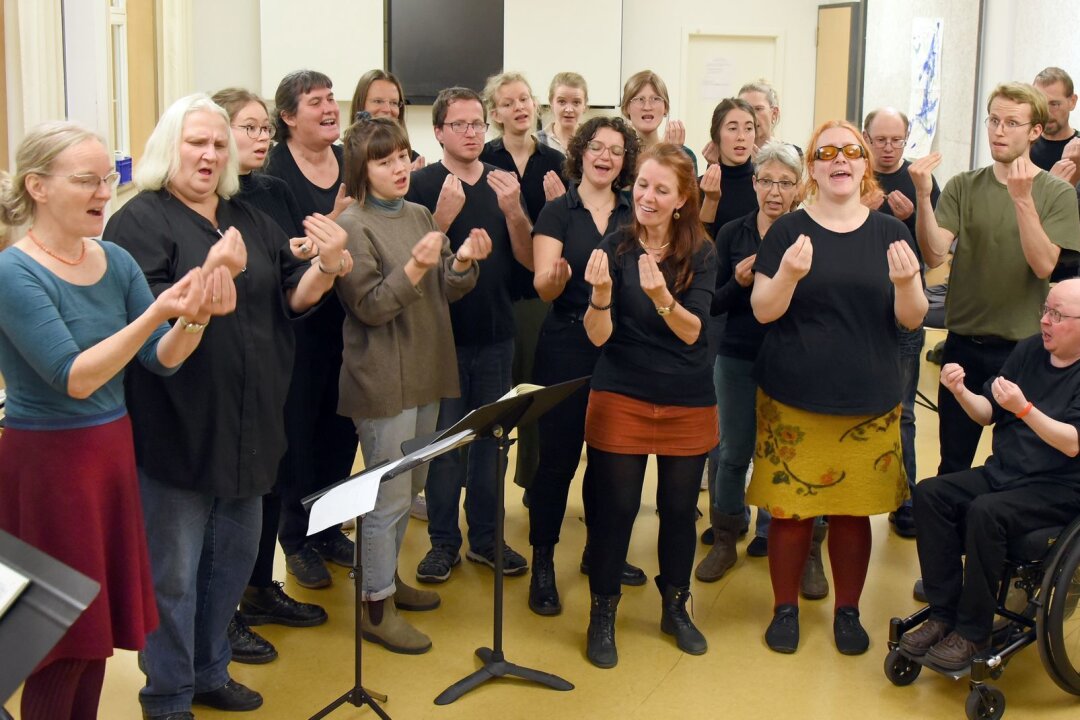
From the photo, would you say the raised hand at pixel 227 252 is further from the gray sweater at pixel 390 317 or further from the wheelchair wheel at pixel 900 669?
the wheelchair wheel at pixel 900 669

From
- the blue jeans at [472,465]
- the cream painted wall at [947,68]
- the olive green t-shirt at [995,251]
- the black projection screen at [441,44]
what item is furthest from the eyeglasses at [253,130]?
the black projection screen at [441,44]

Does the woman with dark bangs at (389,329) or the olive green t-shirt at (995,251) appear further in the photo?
the olive green t-shirt at (995,251)

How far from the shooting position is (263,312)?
2.81m

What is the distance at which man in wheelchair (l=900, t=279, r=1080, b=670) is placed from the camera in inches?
120

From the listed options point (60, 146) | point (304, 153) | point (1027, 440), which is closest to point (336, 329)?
point (304, 153)

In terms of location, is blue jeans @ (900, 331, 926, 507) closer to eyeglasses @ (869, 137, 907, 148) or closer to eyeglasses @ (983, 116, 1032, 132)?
eyeglasses @ (869, 137, 907, 148)

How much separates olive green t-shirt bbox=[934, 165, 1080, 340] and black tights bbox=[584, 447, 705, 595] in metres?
1.11

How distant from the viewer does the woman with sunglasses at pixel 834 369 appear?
10.6 ft

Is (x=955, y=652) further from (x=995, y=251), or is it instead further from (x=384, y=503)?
(x=384, y=503)

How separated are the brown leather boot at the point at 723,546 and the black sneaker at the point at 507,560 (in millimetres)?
610

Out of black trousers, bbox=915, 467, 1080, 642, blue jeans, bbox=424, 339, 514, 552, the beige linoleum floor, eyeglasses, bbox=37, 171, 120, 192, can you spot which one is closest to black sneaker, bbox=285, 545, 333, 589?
the beige linoleum floor

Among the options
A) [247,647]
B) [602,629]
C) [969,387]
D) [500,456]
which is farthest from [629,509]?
[969,387]

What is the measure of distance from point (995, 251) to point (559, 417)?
60.7 inches

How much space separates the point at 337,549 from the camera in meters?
4.05
